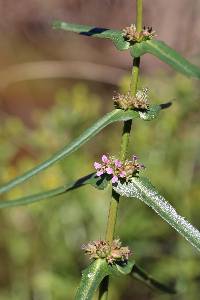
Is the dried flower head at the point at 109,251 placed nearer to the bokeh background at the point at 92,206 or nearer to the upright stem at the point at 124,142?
the upright stem at the point at 124,142

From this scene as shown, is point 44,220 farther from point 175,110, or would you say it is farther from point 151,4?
point 151,4

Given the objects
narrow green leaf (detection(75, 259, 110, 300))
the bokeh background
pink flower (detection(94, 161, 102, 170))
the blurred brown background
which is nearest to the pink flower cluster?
pink flower (detection(94, 161, 102, 170))

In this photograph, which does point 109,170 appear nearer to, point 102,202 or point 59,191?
point 59,191

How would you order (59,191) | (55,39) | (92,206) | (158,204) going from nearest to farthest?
(158,204) → (59,191) → (92,206) → (55,39)

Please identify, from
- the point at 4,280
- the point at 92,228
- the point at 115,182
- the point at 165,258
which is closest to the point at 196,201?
the point at 165,258

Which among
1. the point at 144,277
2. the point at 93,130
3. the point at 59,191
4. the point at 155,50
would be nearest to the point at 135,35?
the point at 155,50

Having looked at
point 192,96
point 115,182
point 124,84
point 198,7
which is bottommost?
point 115,182

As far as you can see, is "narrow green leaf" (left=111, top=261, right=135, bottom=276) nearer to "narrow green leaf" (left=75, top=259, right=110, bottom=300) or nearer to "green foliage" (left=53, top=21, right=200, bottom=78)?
"narrow green leaf" (left=75, top=259, right=110, bottom=300)
